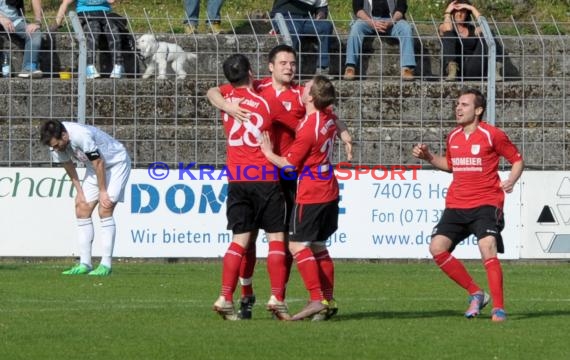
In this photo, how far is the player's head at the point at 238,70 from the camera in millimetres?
10781

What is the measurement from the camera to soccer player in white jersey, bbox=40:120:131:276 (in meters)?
15.4

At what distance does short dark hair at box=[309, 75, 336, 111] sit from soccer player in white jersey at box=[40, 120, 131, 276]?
522cm

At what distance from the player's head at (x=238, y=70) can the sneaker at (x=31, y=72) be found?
9.61 metres

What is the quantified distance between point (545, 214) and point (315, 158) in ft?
29.0

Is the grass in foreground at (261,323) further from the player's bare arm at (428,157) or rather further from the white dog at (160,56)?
the white dog at (160,56)

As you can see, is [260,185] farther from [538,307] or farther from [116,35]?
[116,35]

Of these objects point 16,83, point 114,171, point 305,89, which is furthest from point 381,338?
point 16,83

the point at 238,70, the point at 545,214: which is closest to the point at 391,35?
the point at 545,214

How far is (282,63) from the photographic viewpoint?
10.9 meters

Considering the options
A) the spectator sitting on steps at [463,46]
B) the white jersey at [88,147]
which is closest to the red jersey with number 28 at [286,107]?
the white jersey at [88,147]

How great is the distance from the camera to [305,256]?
1070 cm

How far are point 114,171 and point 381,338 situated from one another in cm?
691

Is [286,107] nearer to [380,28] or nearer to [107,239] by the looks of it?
[107,239]

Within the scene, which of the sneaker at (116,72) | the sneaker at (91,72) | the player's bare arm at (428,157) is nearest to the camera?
the player's bare arm at (428,157)
